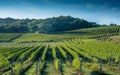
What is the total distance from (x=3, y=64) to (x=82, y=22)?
160 metres

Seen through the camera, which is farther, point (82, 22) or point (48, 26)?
point (82, 22)

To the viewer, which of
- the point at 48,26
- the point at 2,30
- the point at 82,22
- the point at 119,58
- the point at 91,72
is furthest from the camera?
the point at 82,22

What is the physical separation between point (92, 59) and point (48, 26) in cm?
13034

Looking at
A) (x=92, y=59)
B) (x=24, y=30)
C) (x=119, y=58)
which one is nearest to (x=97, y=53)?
(x=92, y=59)

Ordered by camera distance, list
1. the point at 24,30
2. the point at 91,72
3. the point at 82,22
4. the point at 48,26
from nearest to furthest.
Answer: the point at 91,72, the point at 24,30, the point at 48,26, the point at 82,22

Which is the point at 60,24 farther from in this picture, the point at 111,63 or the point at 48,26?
the point at 111,63

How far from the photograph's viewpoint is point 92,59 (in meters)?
42.6

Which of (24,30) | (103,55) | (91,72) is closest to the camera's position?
(91,72)

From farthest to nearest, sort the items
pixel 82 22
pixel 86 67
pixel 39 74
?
pixel 82 22
pixel 86 67
pixel 39 74

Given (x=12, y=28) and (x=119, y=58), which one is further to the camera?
(x=12, y=28)

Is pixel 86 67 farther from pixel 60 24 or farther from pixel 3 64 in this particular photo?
pixel 60 24

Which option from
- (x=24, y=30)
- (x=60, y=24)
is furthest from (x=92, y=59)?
(x=60, y=24)

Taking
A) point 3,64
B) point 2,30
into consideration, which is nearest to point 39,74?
point 3,64

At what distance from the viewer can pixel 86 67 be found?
36.0m
